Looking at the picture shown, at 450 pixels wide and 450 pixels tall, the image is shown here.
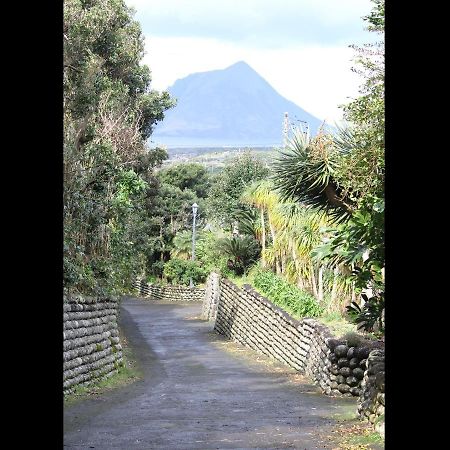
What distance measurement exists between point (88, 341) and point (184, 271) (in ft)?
86.7

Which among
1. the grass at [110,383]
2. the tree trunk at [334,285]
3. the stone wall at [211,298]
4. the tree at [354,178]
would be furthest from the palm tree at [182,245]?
the tree at [354,178]

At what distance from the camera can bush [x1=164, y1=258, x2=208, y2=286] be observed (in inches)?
1606

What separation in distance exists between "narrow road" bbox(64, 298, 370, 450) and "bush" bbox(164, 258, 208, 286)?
60.0ft

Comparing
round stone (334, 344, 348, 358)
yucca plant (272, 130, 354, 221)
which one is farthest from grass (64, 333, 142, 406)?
yucca plant (272, 130, 354, 221)

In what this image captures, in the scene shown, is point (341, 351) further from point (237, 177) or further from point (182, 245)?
point (182, 245)

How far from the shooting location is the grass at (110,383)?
516 inches

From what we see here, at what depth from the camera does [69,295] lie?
14.1 m

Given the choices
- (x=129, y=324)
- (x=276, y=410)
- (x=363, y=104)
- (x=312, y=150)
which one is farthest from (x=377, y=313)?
(x=129, y=324)

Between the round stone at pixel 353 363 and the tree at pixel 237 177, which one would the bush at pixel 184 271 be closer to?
the tree at pixel 237 177

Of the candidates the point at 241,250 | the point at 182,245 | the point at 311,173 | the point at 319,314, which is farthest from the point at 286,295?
the point at 182,245

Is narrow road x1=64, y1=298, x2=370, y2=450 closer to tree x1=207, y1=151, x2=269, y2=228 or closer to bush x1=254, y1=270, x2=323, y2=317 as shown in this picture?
bush x1=254, y1=270, x2=323, y2=317

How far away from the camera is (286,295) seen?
20969 mm
